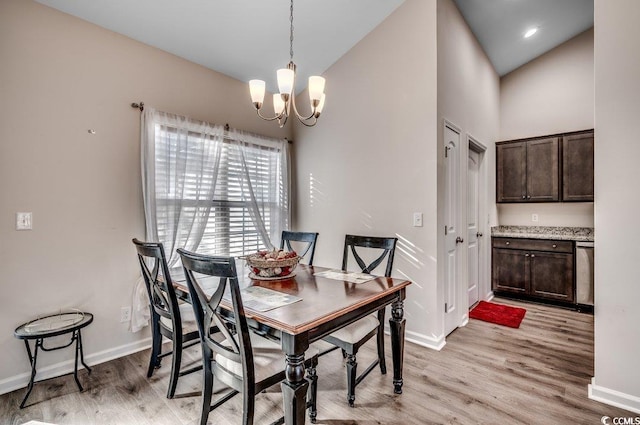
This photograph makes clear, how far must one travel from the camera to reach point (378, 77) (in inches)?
124

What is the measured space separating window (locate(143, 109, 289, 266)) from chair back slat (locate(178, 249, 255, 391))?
1.40 meters

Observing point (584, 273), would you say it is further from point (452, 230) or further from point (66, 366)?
point (66, 366)

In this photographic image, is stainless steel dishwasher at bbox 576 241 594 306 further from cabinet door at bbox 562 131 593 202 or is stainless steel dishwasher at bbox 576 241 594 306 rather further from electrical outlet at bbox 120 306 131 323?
electrical outlet at bbox 120 306 131 323

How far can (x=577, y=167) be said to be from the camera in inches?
152

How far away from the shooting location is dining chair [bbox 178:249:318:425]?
4.56 ft

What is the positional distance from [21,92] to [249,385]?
2.52m

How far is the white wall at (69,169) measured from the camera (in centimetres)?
213

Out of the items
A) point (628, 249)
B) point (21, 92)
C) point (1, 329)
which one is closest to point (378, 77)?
point (628, 249)

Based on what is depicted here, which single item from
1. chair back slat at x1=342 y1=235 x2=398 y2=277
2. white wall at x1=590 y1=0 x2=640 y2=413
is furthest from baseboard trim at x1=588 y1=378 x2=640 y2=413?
chair back slat at x1=342 y1=235 x2=398 y2=277

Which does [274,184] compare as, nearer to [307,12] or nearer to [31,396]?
[307,12]

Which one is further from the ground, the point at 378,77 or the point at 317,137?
the point at 378,77

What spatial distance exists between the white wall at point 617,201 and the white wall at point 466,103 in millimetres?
1081

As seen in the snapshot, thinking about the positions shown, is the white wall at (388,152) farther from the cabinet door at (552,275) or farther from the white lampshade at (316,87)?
the cabinet door at (552,275)

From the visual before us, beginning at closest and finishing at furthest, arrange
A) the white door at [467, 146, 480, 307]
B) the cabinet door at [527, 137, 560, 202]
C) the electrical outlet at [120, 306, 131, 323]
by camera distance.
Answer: the electrical outlet at [120, 306, 131, 323]
the white door at [467, 146, 480, 307]
the cabinet door at [527, 137, 560, 202]
